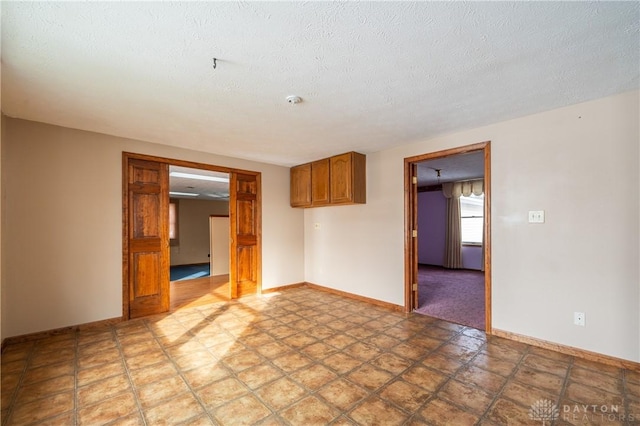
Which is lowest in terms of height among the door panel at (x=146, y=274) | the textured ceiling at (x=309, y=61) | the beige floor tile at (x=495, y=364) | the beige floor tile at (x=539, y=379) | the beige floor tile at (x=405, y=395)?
the beige floor tile at (x=495, y=364)

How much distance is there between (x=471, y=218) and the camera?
7.57 m

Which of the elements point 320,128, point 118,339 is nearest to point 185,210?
point 118,339

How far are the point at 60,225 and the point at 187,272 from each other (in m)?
5.02

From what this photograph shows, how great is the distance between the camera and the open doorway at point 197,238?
498cm

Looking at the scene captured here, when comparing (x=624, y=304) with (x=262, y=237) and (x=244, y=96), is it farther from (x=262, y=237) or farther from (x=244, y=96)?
(x=262, y=237)

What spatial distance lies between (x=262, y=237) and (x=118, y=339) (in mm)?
2401

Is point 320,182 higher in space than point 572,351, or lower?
higher

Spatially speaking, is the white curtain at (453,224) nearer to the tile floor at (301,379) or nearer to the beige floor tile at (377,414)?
the tile floor at (301,379)

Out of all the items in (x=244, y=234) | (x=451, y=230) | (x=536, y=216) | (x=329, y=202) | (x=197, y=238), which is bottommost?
(x=197, y=238)

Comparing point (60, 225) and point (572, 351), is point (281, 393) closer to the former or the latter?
point (572, 351)

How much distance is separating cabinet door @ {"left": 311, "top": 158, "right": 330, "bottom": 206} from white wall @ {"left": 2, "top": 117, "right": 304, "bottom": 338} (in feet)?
7.62

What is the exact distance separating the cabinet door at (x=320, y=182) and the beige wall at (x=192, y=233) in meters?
6.48

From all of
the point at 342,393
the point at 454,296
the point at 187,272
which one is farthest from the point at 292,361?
the point at 187,272

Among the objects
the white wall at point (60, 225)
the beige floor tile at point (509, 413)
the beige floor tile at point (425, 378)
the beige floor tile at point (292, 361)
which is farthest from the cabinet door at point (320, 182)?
the beige floor tile at point (509, 413)
